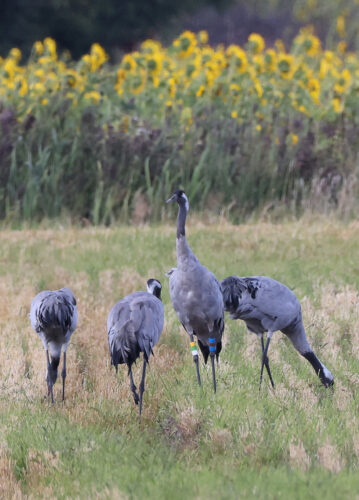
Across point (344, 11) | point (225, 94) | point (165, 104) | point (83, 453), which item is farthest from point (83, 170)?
point (344, 11)

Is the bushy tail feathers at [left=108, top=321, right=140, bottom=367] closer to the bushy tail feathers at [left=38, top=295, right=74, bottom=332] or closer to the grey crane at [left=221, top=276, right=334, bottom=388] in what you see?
the bushy tail feathers at [left=38, top=295, right=74, bottom=332]

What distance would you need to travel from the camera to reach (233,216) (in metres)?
13.7

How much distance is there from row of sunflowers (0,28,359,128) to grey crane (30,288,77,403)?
25.4ft

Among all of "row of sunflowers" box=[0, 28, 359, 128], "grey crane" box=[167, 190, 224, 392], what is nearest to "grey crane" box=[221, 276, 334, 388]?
"grey crane" box=[167, 190, 224, 392]

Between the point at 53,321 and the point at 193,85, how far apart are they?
29.2 feet

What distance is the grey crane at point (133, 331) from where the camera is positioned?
6.30 meters

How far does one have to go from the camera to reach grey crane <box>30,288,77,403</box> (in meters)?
6.70

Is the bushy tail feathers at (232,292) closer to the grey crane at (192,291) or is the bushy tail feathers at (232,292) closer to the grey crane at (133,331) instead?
the grey crane at (192,291)

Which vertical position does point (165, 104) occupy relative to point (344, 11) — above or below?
below

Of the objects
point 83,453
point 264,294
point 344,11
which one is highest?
point 344,11

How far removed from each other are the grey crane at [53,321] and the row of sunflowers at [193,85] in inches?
305

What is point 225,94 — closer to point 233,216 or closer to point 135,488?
point 233,216

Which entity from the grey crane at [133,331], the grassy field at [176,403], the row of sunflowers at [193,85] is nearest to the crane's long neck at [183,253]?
the grey crane at [133,331]

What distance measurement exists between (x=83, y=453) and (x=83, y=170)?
8595 mm
